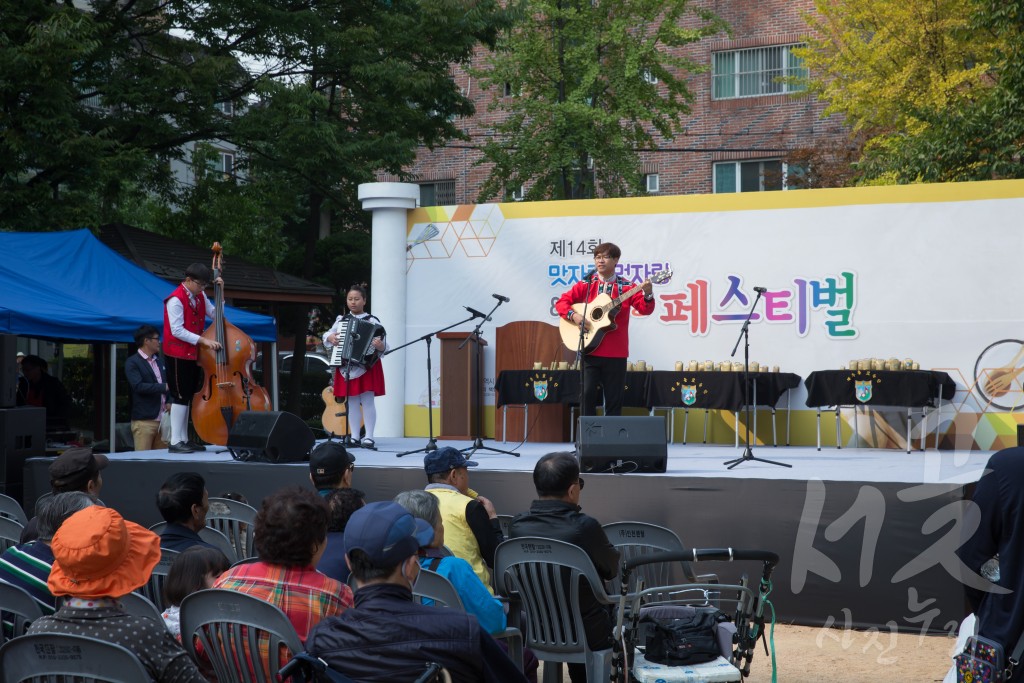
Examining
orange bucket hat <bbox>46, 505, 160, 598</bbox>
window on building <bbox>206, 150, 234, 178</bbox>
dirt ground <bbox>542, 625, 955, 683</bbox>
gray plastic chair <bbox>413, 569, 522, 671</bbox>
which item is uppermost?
window on building <bbox>206, 150, 234, 178</bbox>

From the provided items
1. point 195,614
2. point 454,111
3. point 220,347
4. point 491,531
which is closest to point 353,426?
point 220,347

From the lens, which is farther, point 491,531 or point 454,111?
point 454,111

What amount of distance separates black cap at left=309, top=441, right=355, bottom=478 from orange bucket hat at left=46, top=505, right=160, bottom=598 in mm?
1936

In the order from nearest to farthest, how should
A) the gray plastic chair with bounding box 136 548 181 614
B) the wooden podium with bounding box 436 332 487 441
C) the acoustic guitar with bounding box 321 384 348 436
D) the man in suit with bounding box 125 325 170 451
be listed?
1. the gray plastic chair with bounding box 136 548 181 614
2. the man in suit with bounding box 125 325 170 451
3. the acoustic guitar with bounding box 321 384 348 436
4. the wooden podium with bounding box 436 332 487 441

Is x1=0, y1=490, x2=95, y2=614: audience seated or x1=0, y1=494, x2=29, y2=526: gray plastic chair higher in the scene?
x1=0, y1=490, x2=95, y2=614: audience seated

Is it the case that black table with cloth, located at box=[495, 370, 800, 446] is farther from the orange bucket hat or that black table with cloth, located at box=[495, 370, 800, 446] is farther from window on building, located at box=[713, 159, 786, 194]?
window on building, located at box=[713, 159, 786, 194]

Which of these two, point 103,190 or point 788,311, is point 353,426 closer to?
point 788,311

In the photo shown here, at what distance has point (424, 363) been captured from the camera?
37.6 feet

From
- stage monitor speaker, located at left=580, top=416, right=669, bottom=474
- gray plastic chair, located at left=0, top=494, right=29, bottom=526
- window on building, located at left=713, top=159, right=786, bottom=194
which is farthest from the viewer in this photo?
window on building, located at left=713, top=159, right=786, bottom=194

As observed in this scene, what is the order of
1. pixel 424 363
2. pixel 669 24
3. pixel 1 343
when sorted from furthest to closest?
pixel 669 24
pixel 424 363
pixel 1 343

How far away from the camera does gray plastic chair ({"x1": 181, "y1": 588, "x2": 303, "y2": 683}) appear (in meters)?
3.02

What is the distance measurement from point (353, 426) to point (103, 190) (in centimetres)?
715

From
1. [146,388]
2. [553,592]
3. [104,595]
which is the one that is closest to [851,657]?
[553,592]

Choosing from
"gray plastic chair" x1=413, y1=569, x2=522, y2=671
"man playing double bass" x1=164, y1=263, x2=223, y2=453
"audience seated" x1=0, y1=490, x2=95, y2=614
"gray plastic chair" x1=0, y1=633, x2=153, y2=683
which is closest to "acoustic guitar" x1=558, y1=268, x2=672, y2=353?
"man playing double bass" x1=164, y1=263, x2=223, y2=453
